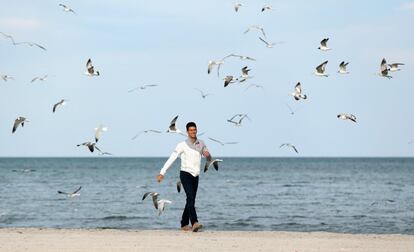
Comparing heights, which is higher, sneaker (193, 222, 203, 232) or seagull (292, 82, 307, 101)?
seagull (292, 82, 307, 101)

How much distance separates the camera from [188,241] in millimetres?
16172

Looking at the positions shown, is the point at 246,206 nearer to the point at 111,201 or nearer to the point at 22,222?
the point at 111,201

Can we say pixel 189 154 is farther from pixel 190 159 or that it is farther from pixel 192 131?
pixel 192 131

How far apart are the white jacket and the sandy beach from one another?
1.29 meters

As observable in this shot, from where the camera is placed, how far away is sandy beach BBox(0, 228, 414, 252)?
602 inches

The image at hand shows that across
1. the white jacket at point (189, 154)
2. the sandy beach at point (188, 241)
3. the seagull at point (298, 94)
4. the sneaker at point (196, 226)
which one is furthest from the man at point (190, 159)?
the seagull at point (298, 94)

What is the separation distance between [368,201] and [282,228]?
1907 cm

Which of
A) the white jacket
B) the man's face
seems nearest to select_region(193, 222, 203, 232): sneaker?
the white jacket

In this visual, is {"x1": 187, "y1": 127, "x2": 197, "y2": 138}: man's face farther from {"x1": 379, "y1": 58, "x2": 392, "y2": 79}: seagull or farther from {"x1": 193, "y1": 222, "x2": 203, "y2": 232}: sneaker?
{"x1": 379, "y1": 58, "x2": 392, "y2": 79}: seagull

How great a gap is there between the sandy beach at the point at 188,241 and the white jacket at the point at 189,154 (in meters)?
1.29

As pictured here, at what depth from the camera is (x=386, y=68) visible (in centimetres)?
2278

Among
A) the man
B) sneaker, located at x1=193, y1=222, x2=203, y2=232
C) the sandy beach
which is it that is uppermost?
the man

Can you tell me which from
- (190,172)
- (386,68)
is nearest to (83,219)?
(386,68)

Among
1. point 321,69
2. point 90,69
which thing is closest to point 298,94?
point 321,69
